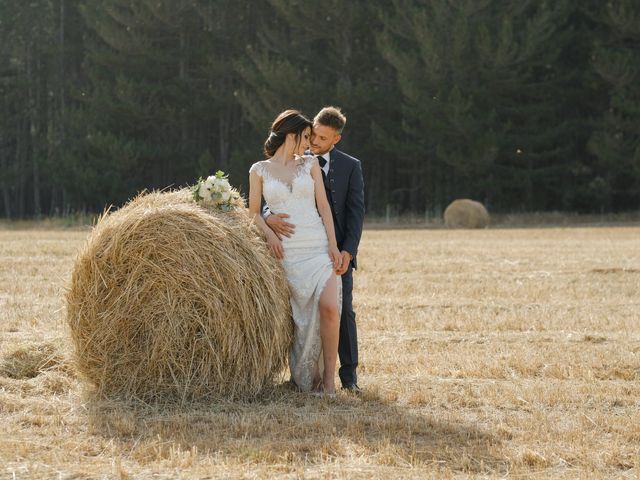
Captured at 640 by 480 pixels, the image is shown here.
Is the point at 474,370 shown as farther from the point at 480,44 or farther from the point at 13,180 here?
the point at 13,180

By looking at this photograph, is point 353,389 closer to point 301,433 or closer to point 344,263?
point 344,263

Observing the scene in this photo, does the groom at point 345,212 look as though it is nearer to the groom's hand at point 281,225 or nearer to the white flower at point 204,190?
the groom's hand at point 281,225

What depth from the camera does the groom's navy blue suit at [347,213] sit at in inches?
269

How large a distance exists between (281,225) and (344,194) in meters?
0.54

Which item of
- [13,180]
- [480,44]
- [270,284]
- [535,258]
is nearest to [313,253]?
[270,284]

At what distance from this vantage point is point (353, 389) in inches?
261

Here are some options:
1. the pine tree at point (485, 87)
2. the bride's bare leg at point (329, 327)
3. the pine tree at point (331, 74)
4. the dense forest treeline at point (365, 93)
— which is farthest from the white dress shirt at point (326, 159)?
the pine tree at point (331, 74)

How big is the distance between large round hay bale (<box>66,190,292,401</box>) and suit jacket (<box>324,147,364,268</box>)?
0.74 meters

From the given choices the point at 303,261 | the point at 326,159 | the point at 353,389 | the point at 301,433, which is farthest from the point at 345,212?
the point at 301,433

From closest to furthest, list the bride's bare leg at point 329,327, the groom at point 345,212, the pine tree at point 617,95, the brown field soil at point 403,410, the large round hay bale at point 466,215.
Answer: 1. the brown field soil at point 403,410
2. the bride's bare leg at point 329,327
3. the groom at point 345,212
4. the large round hay bale at point 466,215
5. the pine tree at point 617,95

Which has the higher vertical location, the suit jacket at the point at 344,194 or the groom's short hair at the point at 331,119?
the groom's short hair at the point at 331,119

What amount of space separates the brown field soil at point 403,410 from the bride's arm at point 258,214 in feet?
3.17

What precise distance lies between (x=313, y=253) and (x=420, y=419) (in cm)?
149

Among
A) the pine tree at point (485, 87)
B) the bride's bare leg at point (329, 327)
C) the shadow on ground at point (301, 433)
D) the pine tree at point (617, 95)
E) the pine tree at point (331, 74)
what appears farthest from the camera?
the pine tree at point (331, 74)
